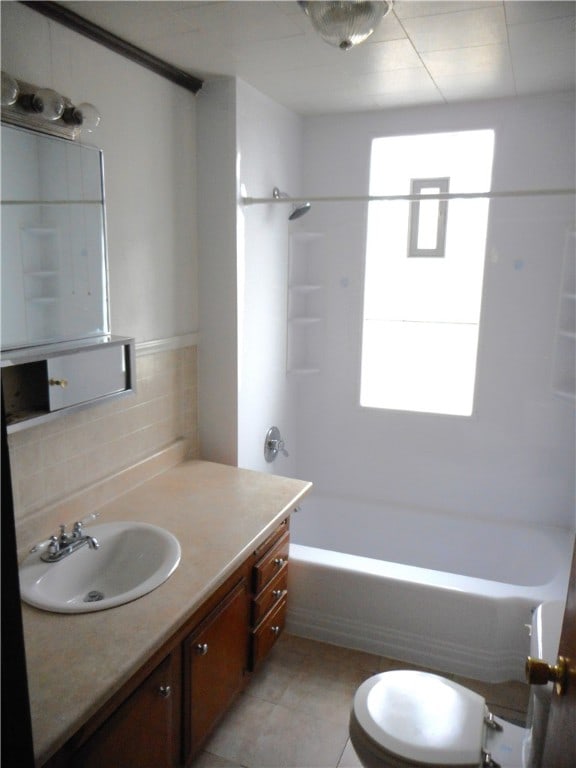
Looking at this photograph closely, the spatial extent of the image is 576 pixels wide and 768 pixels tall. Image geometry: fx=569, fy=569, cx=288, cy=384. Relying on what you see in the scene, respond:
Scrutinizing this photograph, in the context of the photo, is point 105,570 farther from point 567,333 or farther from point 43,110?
point 567,333

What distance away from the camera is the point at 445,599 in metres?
2.38

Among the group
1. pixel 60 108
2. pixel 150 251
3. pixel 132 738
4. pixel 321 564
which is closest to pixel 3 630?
pixel 132 738

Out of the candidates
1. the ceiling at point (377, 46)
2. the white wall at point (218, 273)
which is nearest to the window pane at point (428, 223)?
the ceiling at point (377, 46)

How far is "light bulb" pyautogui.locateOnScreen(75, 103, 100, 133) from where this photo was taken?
5.78 ft

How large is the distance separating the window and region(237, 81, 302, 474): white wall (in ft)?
1.66

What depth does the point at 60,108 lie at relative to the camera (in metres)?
1.68

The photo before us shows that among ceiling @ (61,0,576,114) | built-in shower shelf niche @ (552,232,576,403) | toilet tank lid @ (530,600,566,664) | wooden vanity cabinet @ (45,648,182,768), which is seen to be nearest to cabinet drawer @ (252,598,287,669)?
wooden vanity cabinet @ (45,648,182,768)

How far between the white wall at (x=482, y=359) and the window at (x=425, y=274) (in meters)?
0.09

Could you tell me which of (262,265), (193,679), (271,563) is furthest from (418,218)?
(193,679)

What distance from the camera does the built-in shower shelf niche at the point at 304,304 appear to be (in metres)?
3.23

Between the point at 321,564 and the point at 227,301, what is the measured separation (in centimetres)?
125

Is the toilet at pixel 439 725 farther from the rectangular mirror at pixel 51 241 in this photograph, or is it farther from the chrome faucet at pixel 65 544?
the rectangular mirror at pixel 51 241

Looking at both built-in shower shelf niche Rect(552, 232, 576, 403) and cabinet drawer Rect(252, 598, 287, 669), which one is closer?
cabinet drawer Rect(252, 598, 287, 669)

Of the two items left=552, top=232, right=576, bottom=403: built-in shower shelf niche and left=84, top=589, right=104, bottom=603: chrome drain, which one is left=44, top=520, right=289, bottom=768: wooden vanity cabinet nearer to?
left=84, top=589, right=104, bottom=603: chrome drain
